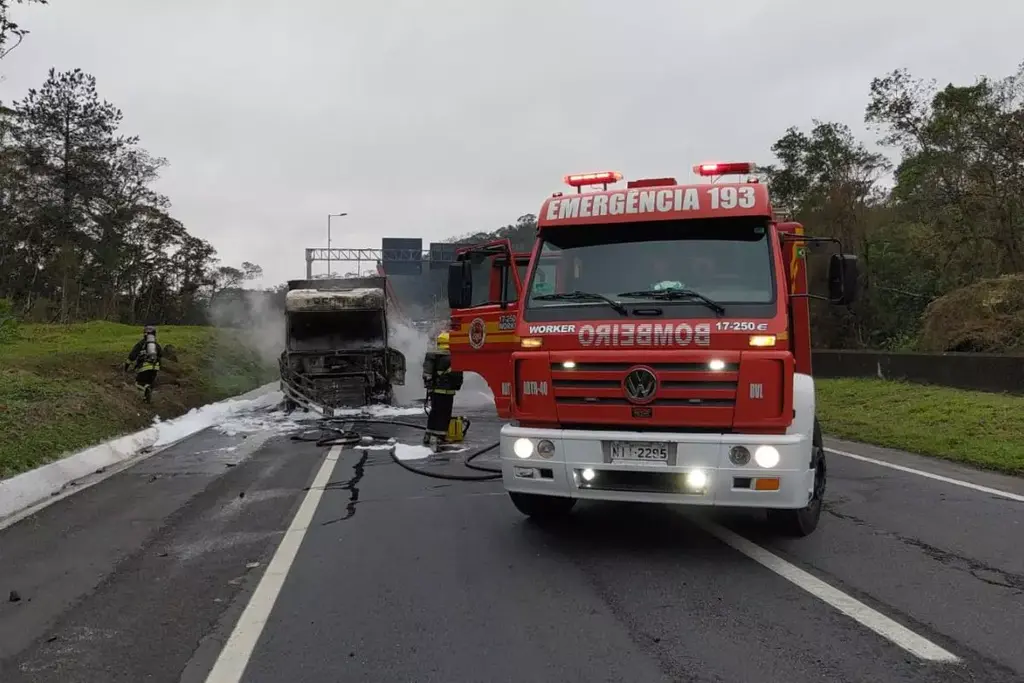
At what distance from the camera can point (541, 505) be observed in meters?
6.32

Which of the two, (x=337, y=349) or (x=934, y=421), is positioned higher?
(x=337, y=349)

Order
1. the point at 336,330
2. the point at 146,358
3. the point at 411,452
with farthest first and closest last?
the point at 336,330
the point at 146,358
the point at 411,452

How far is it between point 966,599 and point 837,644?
3.95 ft

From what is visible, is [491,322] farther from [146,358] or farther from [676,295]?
[146,358]

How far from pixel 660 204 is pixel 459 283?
6.13ft

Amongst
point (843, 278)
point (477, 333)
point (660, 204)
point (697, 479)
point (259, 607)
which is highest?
point (660, 204)

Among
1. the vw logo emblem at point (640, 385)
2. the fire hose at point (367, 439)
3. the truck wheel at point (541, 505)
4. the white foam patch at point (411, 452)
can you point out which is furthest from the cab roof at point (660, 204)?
the white foam patch at point (411, 452)

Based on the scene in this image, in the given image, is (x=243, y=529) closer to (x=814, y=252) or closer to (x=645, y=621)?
(x=645, y=621)

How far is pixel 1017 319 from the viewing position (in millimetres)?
17547

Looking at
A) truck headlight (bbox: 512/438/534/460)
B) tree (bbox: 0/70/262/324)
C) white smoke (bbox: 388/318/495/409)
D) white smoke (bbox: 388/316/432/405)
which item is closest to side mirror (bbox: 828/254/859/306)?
truck headlight (bbox: 512/438/534/460)

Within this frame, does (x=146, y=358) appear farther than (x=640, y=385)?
Yes

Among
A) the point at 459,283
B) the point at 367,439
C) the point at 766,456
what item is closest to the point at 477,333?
the point at 459,283

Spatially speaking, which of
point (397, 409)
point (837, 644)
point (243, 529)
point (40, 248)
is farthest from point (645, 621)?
point (40, 248)

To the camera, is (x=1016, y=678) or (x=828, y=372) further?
(x=828, y=372)
